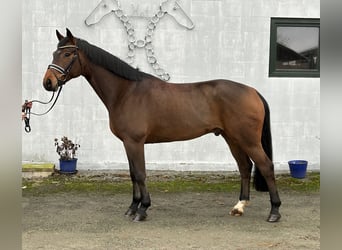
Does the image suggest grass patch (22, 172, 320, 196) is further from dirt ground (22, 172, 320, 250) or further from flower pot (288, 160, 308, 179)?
dirt ground (22, 172, 320, 250)

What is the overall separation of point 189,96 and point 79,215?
1778mm

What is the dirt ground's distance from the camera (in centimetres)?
362

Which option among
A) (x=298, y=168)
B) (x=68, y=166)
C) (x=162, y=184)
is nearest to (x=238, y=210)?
(x=162, y=184)

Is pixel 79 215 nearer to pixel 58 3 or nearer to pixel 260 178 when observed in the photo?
pixel 260 178

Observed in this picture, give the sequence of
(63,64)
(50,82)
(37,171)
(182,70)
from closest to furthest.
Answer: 1. (50,82)
2. (63,64)
3. (37,171)
4. (182,70)

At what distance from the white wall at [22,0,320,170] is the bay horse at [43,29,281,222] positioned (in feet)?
7.44

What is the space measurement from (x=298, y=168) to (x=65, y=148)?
3659 millimetres

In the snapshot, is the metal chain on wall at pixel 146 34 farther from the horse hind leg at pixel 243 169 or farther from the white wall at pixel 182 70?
the horse hind leg at pixel 243 169

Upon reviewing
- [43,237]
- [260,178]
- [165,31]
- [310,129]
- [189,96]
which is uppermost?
[165,31]

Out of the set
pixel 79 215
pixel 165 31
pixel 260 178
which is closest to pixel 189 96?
pixel 260 178

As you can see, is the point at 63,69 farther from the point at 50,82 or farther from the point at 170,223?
the point at 170,223

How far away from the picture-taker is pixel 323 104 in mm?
1006

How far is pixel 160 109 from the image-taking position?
430 centimetres

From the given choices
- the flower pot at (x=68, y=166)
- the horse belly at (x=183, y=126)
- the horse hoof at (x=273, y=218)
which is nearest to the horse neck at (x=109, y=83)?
the horse belly at (x=183, y=126)
